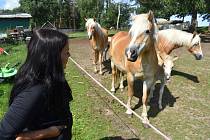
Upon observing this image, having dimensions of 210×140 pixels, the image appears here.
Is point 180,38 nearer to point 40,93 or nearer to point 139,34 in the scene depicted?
point 139,34

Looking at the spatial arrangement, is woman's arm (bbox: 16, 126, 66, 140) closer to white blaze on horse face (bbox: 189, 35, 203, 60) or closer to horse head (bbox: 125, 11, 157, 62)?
horse head (bbox: 125, 11, 157, 62)

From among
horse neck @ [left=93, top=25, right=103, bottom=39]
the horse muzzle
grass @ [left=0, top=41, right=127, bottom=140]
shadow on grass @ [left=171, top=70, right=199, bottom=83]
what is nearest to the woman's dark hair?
grass @ [left=0, top=41, right=127, bottom=140]

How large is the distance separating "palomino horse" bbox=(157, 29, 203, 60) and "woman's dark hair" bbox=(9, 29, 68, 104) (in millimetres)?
8454

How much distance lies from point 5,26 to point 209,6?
112ft

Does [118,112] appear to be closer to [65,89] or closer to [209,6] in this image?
[65,89]

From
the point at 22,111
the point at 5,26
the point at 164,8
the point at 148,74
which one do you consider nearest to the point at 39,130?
the point at 22,111

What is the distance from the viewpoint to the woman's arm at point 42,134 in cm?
236

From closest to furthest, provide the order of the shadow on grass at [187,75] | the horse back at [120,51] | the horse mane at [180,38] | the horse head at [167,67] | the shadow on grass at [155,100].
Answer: the shadow on grass at [155,100] < the horse back at [120,51] < the horse head at [167,67] < the horse mane at [180,38] < the shadow on grass at [187,75]

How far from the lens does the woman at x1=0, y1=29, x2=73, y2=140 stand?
229cm

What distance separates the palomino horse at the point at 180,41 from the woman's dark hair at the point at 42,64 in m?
8.45

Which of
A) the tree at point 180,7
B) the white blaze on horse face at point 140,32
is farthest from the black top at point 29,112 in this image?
the tree at point 180,7

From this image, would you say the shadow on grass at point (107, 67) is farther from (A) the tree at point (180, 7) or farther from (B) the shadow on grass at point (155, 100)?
(A) the tree at point (180, 7)

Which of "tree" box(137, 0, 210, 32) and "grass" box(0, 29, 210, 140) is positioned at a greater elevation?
"tree" box(137, 0, 210, 32)

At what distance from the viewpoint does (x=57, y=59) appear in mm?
2416
